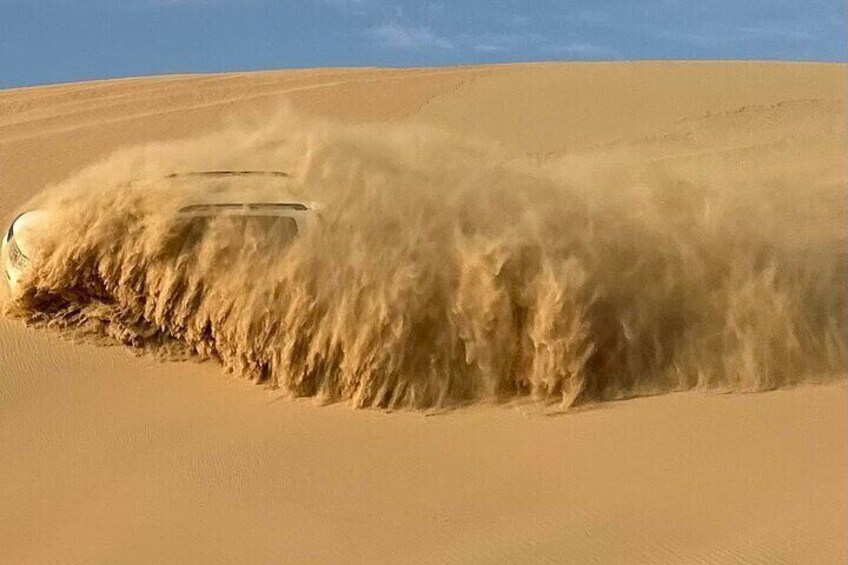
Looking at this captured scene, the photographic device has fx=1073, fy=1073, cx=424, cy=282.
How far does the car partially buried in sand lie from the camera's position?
5562 millimetres

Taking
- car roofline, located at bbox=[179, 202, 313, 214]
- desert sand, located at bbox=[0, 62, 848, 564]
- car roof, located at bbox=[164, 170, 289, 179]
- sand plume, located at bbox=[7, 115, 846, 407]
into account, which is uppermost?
car roof, located at bbox=[164, 170, 289, 179]

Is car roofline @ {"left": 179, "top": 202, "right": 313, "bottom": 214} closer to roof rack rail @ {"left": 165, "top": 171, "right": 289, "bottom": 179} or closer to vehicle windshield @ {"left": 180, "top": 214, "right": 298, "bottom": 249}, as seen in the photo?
vehicle windshield @ {"left": 180, "top": 214, "right": 298, "bottom": 249}

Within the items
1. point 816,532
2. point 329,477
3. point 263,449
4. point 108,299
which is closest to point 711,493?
point 816,532

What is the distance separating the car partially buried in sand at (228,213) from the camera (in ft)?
18.2

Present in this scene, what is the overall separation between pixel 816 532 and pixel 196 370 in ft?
10.1

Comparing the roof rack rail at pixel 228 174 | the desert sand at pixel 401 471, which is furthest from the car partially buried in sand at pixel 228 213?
the desert sand at pixel 401 471

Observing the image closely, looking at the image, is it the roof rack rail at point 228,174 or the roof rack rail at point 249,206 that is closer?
the roof rack rail at point 249,206

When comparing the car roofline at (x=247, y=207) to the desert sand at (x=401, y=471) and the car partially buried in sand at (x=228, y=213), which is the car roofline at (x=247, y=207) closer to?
the car partially buried in sand at (x=228, y=213)

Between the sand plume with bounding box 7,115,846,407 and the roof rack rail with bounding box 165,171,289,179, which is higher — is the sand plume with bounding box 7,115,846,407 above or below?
below

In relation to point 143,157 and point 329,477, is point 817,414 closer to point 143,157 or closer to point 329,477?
point 329,477

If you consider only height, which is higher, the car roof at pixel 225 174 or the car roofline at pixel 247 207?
the car roof at pixel 225 174

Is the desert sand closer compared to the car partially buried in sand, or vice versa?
the desert sand

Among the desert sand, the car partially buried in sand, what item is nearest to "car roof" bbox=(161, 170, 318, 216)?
the car partially buried in sand

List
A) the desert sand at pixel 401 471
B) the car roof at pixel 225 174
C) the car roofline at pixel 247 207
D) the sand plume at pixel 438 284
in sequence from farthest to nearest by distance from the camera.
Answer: the car roof at pixel 225 174 < the car roofline at pixel 247 207 < the sand plume at pixel 438 284 < the desert sand at pixel 401 471
